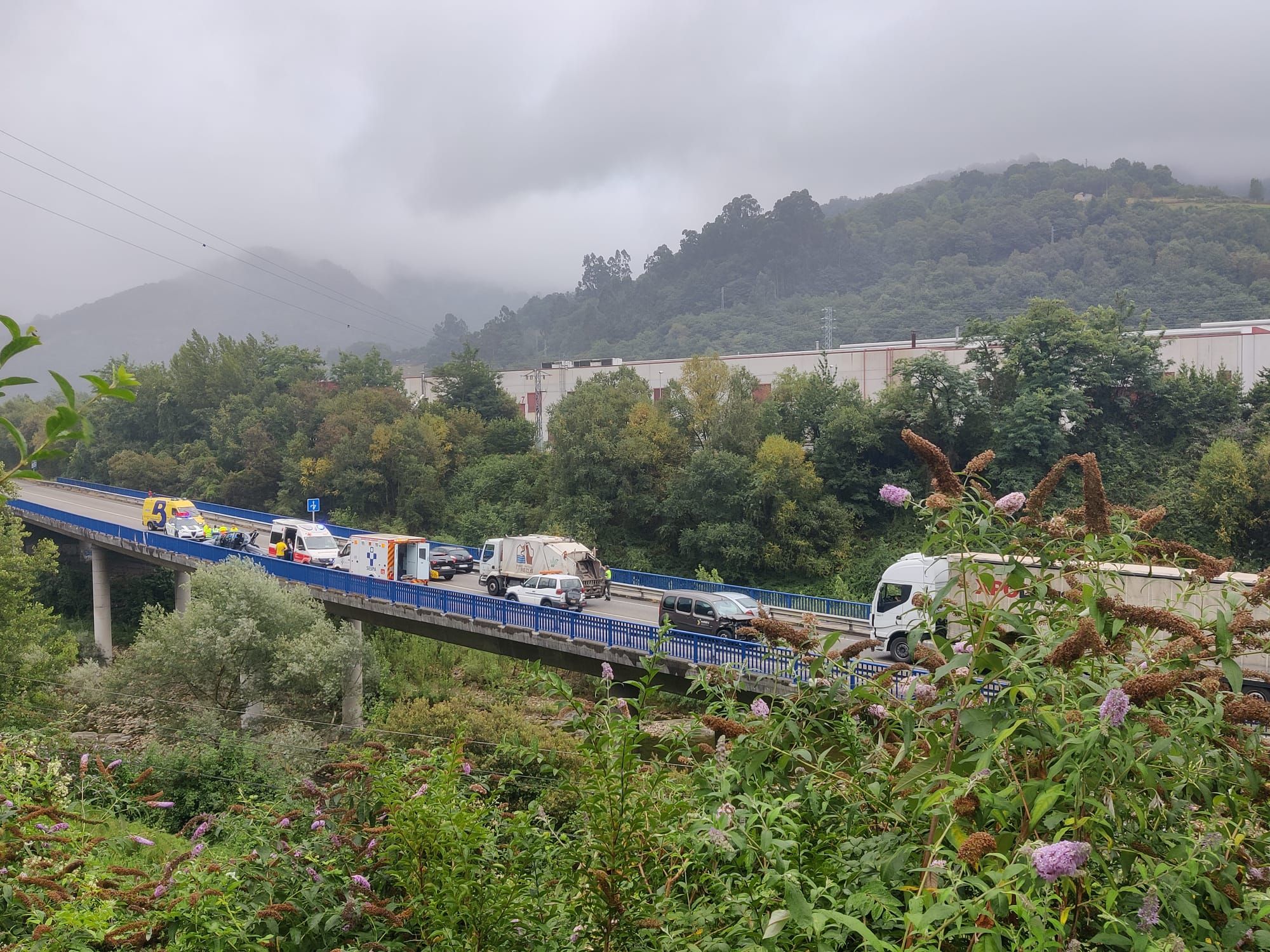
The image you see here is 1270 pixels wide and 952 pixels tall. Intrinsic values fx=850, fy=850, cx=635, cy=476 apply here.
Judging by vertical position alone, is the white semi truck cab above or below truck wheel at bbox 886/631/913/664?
above

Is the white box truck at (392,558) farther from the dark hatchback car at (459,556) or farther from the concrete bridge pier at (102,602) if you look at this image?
the concrete bridge pier at (102,602)

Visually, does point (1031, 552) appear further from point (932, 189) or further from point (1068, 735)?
point (932, 189)

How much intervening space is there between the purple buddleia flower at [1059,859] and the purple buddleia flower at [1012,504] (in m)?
1.19

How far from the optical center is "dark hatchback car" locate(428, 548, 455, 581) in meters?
31.6

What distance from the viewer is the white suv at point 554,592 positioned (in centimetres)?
2497

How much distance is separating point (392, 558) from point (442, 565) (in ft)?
9.70

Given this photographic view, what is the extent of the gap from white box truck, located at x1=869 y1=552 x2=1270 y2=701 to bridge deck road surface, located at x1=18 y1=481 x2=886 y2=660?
1376 mm

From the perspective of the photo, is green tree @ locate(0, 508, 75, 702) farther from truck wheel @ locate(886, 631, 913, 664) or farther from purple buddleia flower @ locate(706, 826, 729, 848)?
purple buddleia flower @ locate(706, 826, 729, 848)

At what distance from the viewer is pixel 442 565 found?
32.2m

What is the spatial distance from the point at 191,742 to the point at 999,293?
3370 inches

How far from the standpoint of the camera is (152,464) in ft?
202

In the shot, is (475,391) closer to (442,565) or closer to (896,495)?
(442,565)

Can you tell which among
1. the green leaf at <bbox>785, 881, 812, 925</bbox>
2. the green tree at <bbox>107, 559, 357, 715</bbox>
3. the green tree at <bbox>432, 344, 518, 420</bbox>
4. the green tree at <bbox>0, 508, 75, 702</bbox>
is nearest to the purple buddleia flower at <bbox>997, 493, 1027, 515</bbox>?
the green leaf at <bbox>785, 881, 812, 925</bbox>

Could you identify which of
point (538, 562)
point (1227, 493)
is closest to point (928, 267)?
point (1227, 493)
